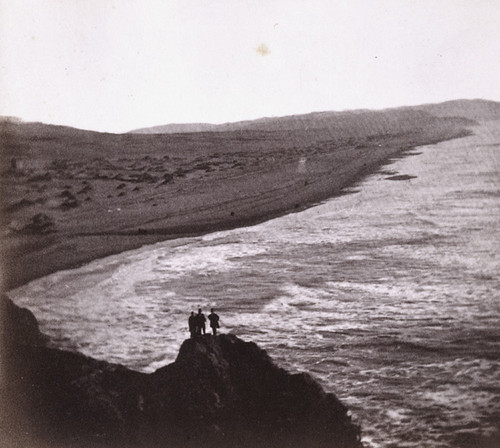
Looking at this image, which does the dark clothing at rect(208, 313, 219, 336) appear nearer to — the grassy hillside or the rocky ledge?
the rocky ledge

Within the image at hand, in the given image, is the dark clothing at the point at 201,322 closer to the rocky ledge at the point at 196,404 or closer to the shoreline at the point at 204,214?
the rocky ledge at the point at 196,404

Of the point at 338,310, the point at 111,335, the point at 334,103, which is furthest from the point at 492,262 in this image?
the point at 111,335

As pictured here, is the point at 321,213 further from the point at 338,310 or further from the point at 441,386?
the point at 441,386

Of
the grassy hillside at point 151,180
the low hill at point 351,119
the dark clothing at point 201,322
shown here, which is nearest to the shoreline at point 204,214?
the grassy hillside at point 151,180

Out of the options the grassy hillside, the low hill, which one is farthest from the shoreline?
the low hill

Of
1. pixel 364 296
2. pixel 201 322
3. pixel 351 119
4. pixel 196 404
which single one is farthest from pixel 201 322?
pixel 351 119
